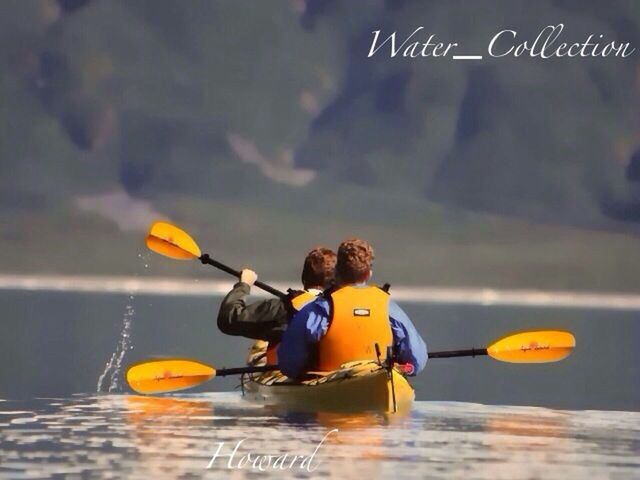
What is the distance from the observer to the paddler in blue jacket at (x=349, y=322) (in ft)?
25.1

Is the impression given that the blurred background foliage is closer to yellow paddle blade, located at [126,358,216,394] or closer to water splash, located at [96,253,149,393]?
water splash, located at [96,253,149,393]

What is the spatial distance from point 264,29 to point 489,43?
5.28 m

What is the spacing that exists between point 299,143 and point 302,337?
1231 inches

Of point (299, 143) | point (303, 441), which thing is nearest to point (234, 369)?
point (303, 441)

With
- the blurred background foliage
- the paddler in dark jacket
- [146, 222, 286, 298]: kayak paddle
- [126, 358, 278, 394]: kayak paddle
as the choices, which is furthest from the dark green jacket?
the blurred background foliage

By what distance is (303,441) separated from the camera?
23.0 ft

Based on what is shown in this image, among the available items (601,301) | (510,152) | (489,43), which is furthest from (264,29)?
(601,301)

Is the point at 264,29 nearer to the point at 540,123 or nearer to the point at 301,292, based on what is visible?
the point at 540,123

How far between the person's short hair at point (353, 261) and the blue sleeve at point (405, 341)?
0.31 meters

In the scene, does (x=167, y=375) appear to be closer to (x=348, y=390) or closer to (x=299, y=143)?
(x=348, y=390)

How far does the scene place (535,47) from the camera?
35094 millimetres

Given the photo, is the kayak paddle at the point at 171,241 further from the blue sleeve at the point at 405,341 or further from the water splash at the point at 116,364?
the blue sleeve at the point at 405,341

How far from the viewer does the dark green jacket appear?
827 centimetres

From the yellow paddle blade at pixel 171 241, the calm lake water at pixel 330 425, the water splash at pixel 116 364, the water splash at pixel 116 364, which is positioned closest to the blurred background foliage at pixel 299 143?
the water splash at pixel 116 364
